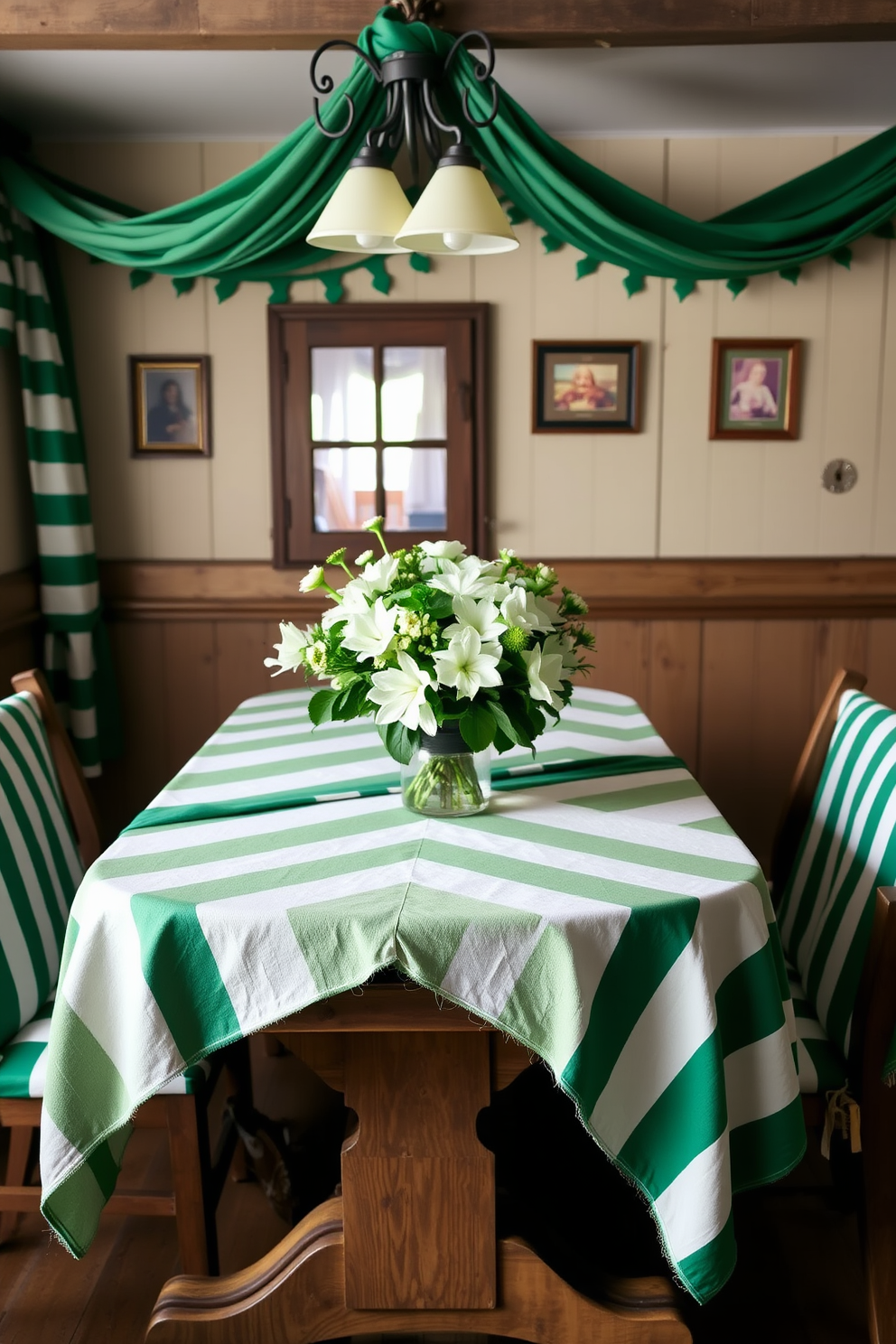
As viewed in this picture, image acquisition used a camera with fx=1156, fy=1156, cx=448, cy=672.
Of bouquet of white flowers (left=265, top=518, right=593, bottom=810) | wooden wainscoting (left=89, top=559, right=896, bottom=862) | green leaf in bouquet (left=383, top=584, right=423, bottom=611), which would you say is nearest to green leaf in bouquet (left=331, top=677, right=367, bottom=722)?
bouquet of white flowers (left=265, top=518, right=593, bottom=810)

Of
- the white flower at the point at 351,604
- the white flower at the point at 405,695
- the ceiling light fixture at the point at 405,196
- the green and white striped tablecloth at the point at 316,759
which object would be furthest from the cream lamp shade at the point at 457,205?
the green and white striped tablecloth at the point at 316,759

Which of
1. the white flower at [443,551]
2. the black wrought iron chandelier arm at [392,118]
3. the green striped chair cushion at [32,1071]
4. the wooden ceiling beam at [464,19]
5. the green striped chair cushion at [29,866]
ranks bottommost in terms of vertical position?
the green striped chair cushion at [32,1071]

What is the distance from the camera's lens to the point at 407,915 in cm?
138

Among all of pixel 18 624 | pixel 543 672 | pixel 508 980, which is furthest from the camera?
pixel 18 624

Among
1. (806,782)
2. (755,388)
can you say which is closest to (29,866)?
(806,782)

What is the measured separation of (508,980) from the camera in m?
1.39

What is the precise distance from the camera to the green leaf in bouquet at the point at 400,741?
1.66 metres

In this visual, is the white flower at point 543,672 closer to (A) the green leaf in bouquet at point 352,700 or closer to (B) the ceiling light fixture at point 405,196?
(A) the green leaf in bouquet at point 352,700

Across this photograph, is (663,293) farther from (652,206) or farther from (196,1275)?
(196,1275)

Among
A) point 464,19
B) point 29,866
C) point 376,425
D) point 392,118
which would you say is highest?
point 464,19

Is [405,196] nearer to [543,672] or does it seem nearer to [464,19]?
[464,19]

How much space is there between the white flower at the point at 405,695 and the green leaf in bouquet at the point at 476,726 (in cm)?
5

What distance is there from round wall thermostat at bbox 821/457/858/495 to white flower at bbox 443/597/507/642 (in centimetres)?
213

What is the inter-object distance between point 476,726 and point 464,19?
163cm
